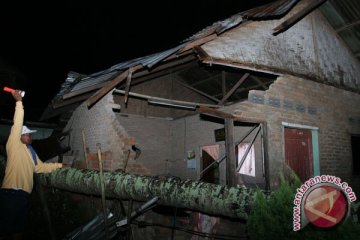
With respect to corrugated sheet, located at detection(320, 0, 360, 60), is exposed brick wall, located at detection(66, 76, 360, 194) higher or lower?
lower

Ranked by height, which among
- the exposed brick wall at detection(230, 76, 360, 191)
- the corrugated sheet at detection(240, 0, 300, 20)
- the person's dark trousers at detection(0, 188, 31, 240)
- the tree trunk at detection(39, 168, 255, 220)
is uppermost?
the corrugated sheet at detection(240, 0, 300, 20)

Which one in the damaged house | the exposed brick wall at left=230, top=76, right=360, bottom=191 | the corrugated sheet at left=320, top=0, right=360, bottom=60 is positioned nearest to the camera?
the damaged house

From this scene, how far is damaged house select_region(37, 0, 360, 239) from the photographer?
24.2 ft

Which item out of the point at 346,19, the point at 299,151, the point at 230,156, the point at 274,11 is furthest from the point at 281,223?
the point at 346,19

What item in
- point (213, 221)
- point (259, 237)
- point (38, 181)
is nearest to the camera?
point (259, 237)

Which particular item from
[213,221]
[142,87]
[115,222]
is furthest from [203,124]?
[115,222]

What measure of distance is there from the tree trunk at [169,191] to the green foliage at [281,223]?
28 centimetres

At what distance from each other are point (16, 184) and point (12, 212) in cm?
45


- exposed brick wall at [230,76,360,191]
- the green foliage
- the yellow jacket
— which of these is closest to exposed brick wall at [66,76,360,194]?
exposed brick wall at [230,76,360,191]

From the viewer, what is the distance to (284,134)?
813 cm

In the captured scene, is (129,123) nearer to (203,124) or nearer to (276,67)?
(203,124)

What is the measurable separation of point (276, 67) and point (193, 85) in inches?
170

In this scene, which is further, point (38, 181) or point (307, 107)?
point (307, 107)

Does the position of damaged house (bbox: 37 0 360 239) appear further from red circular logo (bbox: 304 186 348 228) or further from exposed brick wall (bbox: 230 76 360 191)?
red circular logo (bbox: 304 186 348 228)
